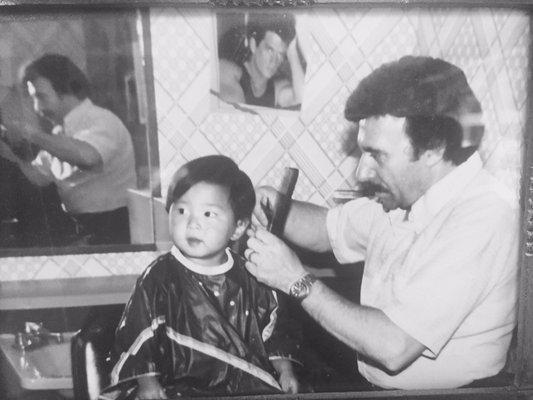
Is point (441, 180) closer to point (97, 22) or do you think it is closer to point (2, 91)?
point (97, 22)

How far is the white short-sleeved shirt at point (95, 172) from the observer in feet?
5.55

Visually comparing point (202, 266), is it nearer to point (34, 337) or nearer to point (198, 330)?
point (198, 330)

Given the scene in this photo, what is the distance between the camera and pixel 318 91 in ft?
5.61

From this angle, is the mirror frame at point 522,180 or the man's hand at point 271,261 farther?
the man's hand at point 271,261

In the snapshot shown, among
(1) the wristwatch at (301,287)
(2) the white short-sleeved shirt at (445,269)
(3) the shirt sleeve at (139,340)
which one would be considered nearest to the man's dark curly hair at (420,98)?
(2) the white short-sleeved shirt at (445,269)

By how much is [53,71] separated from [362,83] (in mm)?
941

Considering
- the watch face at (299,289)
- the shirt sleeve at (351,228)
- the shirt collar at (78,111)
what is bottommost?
the watch face at (299,289)

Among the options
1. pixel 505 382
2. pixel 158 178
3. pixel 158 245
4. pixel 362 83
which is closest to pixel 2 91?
pixel 158 178

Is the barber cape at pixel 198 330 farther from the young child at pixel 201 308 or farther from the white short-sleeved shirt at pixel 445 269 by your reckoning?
the white short-sleeved shirt at pixel 445 269

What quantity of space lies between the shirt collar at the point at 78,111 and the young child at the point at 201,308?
347 millimetres

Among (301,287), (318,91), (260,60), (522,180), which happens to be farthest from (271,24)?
(522,180)

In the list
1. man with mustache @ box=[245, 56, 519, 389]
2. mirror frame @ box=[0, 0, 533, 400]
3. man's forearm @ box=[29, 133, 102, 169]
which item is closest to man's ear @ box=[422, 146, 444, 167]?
man with mustache @ box=[245, 56, 519, 389]

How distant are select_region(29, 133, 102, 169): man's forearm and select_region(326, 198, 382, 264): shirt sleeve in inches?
30.4

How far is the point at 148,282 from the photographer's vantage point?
1.72 metres
